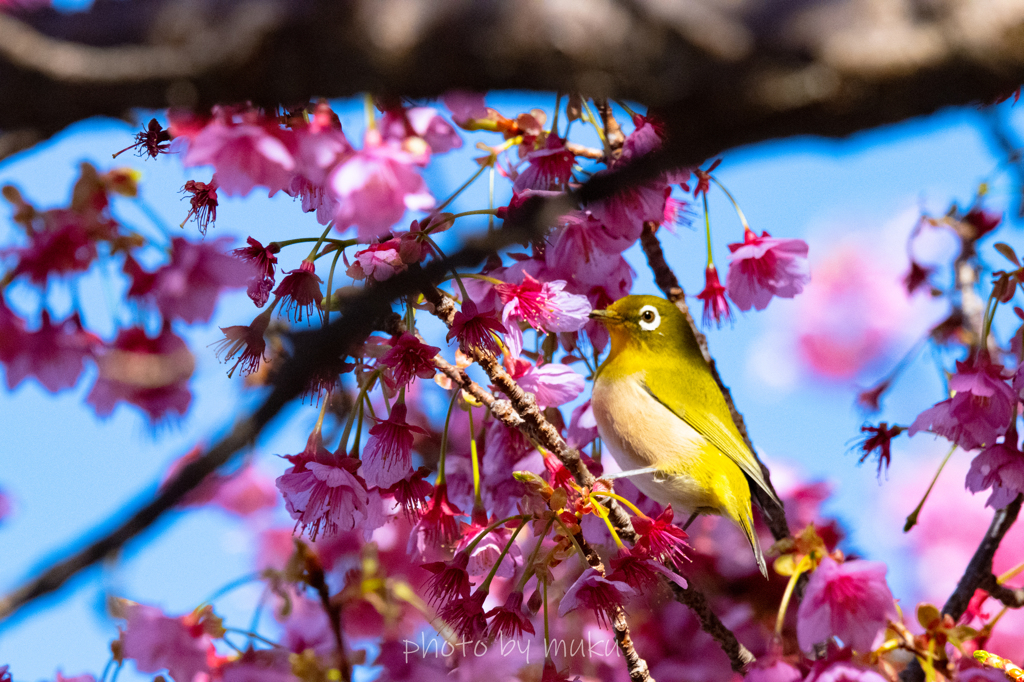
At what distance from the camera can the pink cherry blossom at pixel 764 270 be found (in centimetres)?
231

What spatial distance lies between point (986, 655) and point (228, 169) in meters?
1.90

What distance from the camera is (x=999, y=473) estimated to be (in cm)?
207

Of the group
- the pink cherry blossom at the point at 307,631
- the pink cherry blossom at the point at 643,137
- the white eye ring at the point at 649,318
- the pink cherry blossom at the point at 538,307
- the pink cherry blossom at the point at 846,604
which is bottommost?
the pink cherry blossom at the point at 846,604

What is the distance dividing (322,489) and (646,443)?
1050 mm

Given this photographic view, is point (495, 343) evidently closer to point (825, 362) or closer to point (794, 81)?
point (794, 81)

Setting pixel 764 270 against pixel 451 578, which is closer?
pixel 451 578

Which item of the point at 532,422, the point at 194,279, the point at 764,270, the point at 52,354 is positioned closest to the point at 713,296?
the point at 764,270

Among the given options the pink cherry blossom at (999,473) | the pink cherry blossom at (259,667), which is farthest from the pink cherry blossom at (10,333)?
the pink cherry blossom at (999,473)

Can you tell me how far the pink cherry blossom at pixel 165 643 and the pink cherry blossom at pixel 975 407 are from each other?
2.01 meters

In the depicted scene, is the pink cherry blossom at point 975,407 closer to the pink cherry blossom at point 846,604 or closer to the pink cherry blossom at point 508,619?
the pink cherry blossom at point 846,604

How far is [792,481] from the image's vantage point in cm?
307

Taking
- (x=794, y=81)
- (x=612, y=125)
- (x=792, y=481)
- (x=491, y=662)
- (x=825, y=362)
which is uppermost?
(x=825, y=362)

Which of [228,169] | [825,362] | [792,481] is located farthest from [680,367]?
[825,362]

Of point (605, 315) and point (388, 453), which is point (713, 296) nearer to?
point (605, 315)
